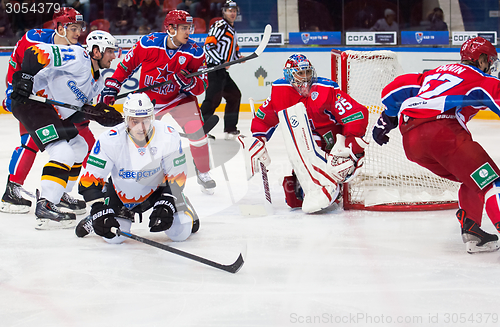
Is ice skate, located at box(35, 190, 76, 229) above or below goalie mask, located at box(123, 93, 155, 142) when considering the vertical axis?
A: below

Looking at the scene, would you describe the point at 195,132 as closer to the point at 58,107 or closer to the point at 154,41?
the point at 154,41

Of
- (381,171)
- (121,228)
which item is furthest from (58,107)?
(381,171)

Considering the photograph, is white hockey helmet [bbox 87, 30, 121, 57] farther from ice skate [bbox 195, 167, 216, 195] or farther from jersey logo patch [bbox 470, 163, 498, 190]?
jersey logo patch [bbox 470, 163, 498, 190]

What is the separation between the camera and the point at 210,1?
770cm

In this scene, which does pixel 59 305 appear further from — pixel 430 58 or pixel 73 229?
pixel 430 58

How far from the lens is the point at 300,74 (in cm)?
280

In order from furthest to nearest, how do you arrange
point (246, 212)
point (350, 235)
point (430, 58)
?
1. point (430, 58)
2. point (246, 212)
3. point (350, 235)

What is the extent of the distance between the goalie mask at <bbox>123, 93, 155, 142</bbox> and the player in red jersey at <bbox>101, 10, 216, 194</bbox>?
1204 millimetres

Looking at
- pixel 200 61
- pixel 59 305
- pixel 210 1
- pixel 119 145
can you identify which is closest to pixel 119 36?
pixel 210 1

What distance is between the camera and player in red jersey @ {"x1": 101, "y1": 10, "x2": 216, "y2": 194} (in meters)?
3.54

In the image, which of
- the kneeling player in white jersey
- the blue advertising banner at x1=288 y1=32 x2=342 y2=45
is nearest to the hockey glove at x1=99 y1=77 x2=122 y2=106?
the kneeling player in white jersey

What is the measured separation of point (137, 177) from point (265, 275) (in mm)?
714

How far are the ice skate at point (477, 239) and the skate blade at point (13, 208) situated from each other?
2.22 meters

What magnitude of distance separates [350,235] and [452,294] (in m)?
0.73
